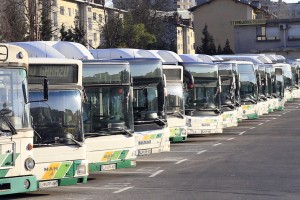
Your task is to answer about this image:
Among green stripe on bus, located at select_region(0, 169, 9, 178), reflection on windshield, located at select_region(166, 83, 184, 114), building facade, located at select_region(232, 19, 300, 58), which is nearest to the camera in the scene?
green stripe on bus, located at select_region(0, 169, 9, 178)

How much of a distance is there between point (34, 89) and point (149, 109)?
8.50m

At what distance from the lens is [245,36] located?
104812 millimetres

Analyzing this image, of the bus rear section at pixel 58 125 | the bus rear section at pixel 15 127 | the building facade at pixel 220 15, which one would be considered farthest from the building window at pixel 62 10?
the bus rear section at pixel 15 127

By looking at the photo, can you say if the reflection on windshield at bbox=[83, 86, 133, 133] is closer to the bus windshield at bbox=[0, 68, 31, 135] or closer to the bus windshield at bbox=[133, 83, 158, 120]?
the bus windshield at bbox=[0, 68, 31, 135]

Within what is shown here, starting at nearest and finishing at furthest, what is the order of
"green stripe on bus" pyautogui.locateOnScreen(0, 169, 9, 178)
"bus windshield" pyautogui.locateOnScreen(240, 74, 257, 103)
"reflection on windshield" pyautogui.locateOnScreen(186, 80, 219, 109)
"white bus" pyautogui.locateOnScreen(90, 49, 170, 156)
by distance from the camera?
"green stripe on bus" pyautogui.locateOnScreen(0, 169, 9, 178)
"white bus" pyautogui.locateOnScreen(90, 49, 170, 156)
"reflection on windshield" pyautogui.locateOnScreen(186, 80, 219, 109)
"bus windshield" pyautogui.locateOnScreen(240, 74, 257, 103)

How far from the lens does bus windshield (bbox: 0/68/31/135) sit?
45.9 feet

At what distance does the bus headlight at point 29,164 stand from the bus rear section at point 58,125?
757 millimetres

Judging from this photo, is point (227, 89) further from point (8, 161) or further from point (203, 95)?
point (8, 161)

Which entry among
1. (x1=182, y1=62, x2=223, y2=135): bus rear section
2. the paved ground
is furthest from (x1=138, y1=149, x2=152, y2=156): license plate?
(x1=182, y1=62, x2=223, y2=135): bus rear section

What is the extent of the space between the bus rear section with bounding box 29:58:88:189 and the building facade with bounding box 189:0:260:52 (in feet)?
331

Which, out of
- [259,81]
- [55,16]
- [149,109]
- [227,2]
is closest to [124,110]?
[149,109]

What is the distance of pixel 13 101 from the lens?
14125 millimetres

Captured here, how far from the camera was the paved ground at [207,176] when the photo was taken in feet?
51.2

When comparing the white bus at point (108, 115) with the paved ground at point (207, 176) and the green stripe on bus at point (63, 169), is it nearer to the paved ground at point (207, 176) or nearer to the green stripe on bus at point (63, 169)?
the paved ground at point (207, 176)
